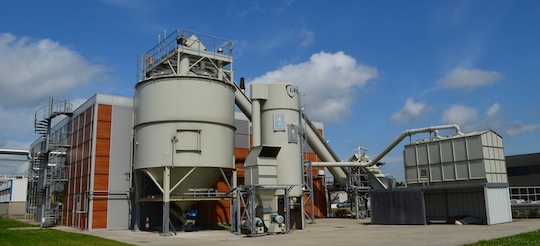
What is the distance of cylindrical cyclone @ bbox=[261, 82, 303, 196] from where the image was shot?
2978 cm

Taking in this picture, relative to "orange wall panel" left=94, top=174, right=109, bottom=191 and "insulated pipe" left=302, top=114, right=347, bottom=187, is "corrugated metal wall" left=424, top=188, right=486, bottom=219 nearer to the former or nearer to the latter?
"insulated pipe" left=302, top=114, right=347, bottom=187

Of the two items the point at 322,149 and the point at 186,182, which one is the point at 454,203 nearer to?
the point at 322,149

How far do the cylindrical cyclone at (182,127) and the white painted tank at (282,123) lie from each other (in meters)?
3.05

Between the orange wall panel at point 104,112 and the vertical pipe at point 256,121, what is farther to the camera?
the orange wall panel at point 104,112

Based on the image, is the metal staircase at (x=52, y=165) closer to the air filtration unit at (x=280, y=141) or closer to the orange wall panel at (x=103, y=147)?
the orange wall panel at (x=103, y=147)

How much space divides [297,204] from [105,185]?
13816 millimetres

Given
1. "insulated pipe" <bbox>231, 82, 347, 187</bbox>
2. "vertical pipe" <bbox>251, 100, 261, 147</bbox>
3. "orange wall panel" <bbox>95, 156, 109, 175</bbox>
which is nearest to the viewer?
"vertical pipe" <bbox>251, 100, 261, 147</bbox>

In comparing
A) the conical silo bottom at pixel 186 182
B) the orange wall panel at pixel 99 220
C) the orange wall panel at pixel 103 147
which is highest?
the orange wall panel at pixel 103 147

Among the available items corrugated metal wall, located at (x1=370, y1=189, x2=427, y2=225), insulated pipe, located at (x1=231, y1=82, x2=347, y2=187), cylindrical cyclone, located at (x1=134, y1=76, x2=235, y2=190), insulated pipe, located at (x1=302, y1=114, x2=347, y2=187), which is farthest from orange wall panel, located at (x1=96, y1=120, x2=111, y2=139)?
corrugated metal wall, located at (x1=370, y1=189, x2=427, y2=225)

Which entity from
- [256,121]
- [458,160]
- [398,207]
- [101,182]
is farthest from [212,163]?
[458,160]


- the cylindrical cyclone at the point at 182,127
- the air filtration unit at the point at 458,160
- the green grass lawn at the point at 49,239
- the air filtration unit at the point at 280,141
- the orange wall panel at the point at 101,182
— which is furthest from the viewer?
the orange wall panel at the point at 101,182

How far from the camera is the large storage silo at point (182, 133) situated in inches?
1059

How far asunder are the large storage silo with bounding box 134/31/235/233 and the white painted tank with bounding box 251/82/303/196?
2.39 m

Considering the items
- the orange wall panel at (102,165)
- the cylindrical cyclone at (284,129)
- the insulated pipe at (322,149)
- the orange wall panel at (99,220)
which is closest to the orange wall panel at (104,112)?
the orange wall panel at (102,165)
